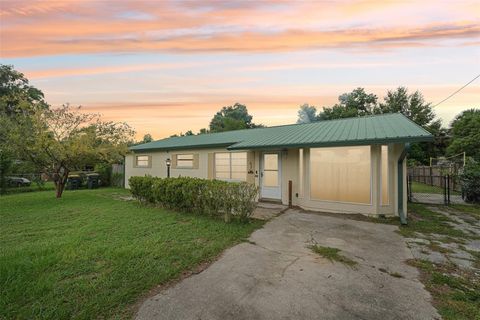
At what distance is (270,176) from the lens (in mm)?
9719

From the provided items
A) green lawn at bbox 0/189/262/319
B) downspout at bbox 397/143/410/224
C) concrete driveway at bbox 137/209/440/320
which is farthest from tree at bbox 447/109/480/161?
green lawn at bbox 0/189/262/319

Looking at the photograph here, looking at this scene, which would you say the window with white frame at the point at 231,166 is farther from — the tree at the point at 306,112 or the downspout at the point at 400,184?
the tree at the point at 306,112

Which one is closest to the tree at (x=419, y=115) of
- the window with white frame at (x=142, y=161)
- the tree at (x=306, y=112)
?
the tree at (x=306, y=112)

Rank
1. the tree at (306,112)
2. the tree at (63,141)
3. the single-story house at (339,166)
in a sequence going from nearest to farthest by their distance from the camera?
1. the single-story house at (339,166)
2. the tree at (63,141)
3. the tree at (306,112)

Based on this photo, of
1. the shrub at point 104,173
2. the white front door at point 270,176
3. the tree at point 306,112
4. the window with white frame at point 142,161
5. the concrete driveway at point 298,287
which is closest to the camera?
the concrete driveway at point 298,287

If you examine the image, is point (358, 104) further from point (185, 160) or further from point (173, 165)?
point (173, 165)

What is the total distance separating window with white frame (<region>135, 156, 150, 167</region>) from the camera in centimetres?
1539

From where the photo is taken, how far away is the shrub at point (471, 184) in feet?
31.8

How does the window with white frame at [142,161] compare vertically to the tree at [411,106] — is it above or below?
below

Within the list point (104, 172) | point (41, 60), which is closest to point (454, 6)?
point (41, 60)

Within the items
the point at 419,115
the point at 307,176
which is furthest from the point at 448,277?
the point at 419,115

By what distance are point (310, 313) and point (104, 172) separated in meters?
18.7

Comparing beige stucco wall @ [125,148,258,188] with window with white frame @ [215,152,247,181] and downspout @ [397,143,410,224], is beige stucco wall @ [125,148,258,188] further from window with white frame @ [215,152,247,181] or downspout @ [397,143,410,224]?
downspout @ [397,143,410,224]

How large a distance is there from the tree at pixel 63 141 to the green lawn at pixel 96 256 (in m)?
3.96
